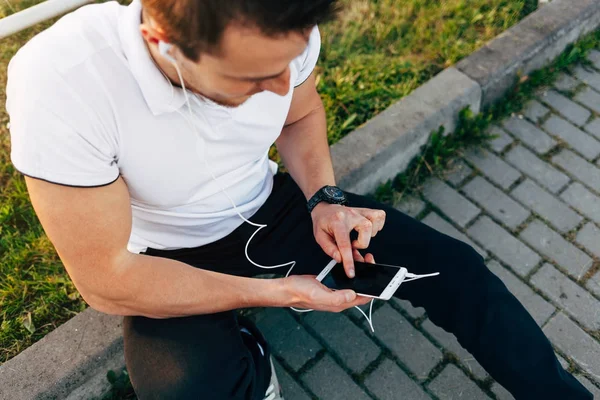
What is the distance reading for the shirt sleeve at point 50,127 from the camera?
4.85 ft

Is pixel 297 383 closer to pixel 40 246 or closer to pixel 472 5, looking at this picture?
pixel 40 246

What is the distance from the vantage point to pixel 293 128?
2.41 meters

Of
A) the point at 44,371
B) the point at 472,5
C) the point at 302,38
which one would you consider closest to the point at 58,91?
the point at 302,38

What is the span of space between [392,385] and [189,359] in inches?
41.8

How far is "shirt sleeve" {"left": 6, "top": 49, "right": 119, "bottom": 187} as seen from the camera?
1478mm

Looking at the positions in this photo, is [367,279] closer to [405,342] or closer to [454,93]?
[405,342]

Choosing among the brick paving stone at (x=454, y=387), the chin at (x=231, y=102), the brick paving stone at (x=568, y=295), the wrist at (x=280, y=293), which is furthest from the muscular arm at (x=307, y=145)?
the brick paving stone at (x=568, y=295)

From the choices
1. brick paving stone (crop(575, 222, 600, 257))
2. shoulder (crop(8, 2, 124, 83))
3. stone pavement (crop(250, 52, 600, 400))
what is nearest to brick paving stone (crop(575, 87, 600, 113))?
stone pavement (crop(250, 52, 600, 400))

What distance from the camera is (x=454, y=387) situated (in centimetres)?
250

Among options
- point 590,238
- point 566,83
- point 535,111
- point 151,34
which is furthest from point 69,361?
point 566,83

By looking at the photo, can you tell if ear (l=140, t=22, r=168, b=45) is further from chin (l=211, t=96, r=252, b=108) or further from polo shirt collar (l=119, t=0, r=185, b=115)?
chin (l=211, t=96, r=252, b=108)

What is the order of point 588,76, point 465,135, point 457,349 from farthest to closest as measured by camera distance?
point 588,76 < point 465,135 < point 457,349

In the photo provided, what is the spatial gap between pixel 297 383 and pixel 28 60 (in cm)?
170

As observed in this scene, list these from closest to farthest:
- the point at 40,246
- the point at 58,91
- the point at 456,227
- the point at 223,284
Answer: the point at 58,91, the point at 223,284, the point at 40,246, the point at 456,227
